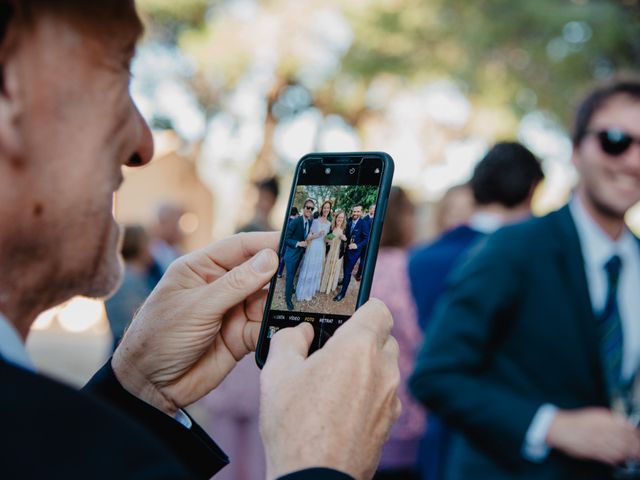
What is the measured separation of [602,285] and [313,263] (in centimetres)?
155

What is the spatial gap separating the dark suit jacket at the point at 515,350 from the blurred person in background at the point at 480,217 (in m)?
1.55

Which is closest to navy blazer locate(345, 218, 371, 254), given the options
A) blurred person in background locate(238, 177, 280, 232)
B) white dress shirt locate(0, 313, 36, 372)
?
white dress shirt locate(0, 313, 36, 372)

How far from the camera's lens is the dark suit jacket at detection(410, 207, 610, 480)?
2.67 m

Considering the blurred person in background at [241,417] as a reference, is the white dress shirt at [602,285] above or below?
above

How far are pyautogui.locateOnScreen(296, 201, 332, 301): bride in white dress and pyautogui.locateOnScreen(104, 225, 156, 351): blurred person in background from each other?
347cm

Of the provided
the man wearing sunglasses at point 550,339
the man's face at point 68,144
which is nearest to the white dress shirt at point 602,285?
the man wearing sunglasses at point 550,339

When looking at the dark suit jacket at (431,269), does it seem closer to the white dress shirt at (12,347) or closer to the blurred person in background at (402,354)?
the blurred person in background at (402,354)

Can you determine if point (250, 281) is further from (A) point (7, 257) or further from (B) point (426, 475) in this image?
(B) point (426, 475)

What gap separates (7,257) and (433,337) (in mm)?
2105

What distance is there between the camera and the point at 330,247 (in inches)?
63.7

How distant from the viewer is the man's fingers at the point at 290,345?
136cm

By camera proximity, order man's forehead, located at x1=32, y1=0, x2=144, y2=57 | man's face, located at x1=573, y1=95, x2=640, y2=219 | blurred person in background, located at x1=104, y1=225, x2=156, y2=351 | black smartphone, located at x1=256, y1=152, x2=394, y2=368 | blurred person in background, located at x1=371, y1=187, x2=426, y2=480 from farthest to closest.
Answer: blurred person in background, located at x1=104, y1=225, x2=156, y2=351
blurred person in background, located at x1=371, y1=187, x2=426, y2=480
man's face, located at x1=573, y1=95, x2=640, y2=219
black smartphone, located at x1=256, y1=152, x2=394, y2=368
man's forehead, located at x1=32, y1=0, x2=144, y2=57

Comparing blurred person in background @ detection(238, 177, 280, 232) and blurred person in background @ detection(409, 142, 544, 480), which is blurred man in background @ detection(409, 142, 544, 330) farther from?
blurred person in background @ detection(238, 177, 280, 232)

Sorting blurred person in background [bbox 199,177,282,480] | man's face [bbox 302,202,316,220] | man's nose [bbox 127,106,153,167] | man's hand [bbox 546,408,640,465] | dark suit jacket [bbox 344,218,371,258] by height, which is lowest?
blurred person in background [bbox 199,177,282,480]
